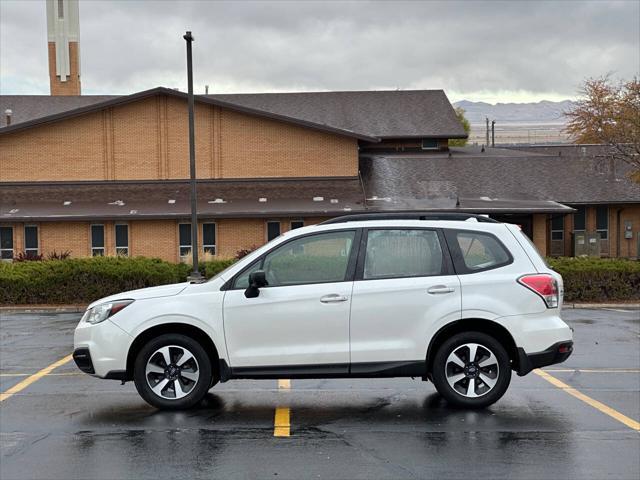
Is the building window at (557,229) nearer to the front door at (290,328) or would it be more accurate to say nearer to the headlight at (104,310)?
the front door at (290,328)

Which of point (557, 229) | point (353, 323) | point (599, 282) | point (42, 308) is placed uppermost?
point (557, 229)

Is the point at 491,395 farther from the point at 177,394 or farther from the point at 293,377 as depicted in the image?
the point at 177,394

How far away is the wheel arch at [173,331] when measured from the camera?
27.6ft

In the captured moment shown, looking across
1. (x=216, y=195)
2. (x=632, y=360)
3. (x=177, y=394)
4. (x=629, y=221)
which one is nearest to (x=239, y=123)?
(x=216, y=195)

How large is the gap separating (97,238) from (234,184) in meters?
6.14

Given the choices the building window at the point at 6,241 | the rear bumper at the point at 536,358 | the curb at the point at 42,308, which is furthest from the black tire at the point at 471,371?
the building window at the point at 6,241

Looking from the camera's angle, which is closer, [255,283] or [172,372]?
[255,283]

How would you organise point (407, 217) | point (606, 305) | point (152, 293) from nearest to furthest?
A: point (152, 293), point (407, 217), point (606, 305)

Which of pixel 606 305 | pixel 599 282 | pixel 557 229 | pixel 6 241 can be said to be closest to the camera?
pixel 606 305

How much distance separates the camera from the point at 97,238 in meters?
34.8

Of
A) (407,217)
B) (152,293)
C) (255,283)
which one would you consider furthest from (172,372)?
(407,217)

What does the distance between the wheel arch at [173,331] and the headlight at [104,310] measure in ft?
1.16

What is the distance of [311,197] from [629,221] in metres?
15.3

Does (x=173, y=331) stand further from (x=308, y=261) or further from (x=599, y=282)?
(x=599, y=282)
